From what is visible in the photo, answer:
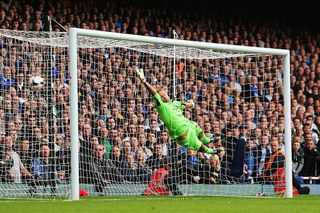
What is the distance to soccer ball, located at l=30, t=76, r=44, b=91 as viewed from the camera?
17.0 metres

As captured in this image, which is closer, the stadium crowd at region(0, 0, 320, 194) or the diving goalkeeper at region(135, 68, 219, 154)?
the stadium crowd at region(0, 0, 320, 194)

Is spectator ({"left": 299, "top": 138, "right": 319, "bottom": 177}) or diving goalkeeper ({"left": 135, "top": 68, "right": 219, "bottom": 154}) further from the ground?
diving goalkeeper ({"left": 135, "top": 68, "right": 219, "bottom": 154})

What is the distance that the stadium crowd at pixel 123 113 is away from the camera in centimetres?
1662

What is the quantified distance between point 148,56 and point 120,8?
5.10 m

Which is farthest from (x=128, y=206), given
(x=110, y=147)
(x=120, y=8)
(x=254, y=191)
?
(x=120, y=8)

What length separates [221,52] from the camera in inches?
727

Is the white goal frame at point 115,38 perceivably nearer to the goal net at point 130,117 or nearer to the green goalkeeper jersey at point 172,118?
the goal net at point 130,117

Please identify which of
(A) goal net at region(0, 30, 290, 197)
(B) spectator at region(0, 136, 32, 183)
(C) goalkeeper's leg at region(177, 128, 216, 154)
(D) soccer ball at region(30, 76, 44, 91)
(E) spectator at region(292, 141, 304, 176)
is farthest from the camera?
(E) spectator at region(292, 141, 304, 176)

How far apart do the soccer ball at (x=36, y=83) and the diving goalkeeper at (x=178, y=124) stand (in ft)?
7.23

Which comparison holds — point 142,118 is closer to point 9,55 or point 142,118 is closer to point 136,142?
point 136,142

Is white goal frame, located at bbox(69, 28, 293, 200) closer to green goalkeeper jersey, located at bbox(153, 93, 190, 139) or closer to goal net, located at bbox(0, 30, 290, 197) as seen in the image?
goal net, located at bbox(0, 30, 290, 197)

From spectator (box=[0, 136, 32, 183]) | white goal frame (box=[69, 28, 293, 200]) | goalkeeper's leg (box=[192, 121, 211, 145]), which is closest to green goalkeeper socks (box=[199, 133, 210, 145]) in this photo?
goalkeeper's leg (box=[192, 121, 211, 145])

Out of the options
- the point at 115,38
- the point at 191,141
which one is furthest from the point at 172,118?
the point at 115,38

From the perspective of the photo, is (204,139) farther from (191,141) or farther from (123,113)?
(123,113)
